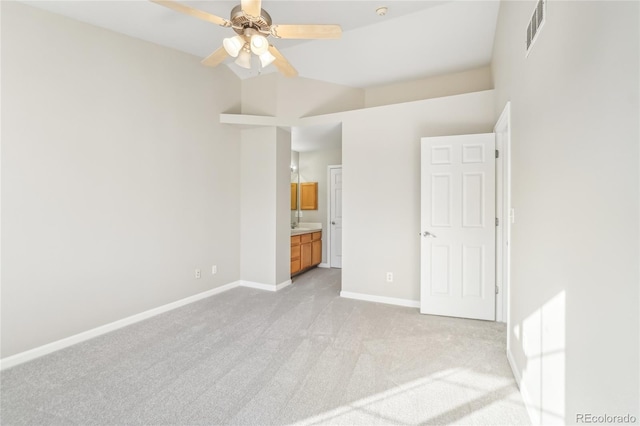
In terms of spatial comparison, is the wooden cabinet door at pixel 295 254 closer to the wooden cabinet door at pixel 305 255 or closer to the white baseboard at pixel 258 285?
the wooden cabinet door at pixel 305 255

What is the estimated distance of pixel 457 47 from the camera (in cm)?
332

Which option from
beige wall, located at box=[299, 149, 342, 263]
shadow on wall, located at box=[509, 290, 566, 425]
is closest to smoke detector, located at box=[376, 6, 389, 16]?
shadow on wall, located at box=[509, 290, 566, 425]

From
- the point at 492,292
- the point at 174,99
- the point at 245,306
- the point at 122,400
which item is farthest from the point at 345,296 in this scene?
the point at 174,99

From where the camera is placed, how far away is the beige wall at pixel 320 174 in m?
5.82

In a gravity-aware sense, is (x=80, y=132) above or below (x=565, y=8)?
below

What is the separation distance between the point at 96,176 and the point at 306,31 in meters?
2.35

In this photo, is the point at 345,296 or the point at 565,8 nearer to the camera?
the point at 565,8

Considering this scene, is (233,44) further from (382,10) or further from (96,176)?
(96,176)

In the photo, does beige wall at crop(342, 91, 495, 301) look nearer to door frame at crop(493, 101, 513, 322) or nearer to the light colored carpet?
door frame at crop(493, 101, 513, 322)

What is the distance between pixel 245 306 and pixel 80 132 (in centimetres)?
244

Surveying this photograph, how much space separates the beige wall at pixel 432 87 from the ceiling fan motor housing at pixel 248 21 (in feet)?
8.38

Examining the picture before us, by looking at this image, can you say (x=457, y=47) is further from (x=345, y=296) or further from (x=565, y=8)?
(x=345, y=296)

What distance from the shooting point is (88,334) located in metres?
2.66

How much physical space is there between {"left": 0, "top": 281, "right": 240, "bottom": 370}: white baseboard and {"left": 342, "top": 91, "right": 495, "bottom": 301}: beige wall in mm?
2054
